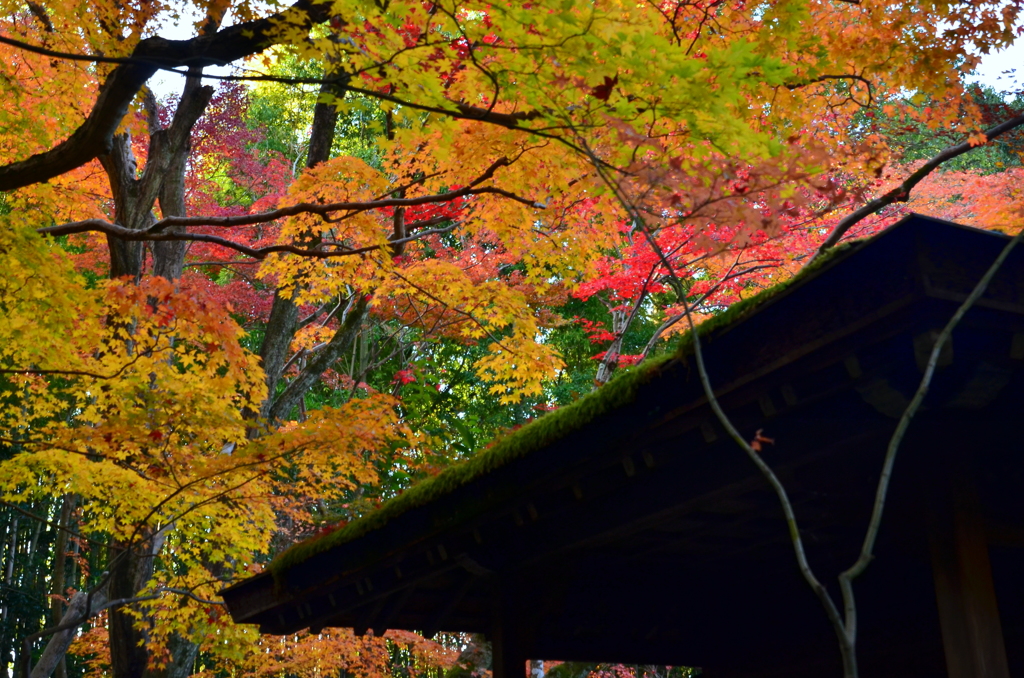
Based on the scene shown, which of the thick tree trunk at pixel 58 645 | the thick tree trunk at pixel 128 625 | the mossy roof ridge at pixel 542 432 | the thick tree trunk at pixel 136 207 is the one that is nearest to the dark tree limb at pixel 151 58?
the mossy roof ridge at pixel 542 432

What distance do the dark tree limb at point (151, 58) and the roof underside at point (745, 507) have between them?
11.3 feet

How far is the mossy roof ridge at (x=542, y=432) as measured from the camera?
10.6 feet

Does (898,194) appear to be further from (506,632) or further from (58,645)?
(58,645)

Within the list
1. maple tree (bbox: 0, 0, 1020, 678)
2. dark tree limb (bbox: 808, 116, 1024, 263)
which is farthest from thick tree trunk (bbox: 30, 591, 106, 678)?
dark tree limb (bbox: 808, 116, 1024, 263)

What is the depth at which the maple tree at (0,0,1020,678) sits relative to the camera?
164 inches

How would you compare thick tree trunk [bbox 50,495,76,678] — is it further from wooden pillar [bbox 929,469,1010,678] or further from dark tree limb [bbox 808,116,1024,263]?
wooden pillar [bbox 929,469,1010,678]

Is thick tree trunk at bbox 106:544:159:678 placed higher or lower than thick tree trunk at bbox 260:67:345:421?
lower

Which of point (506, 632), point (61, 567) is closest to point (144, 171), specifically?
point (506, 632)

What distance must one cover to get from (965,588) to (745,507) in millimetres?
1483

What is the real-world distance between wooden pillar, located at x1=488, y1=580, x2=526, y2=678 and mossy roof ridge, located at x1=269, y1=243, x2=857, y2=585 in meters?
1.07

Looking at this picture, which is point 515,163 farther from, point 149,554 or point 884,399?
point 149,554

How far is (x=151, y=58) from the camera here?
5.62 meters

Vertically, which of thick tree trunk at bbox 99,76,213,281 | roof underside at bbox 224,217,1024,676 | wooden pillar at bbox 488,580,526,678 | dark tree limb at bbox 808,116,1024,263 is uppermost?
thick tree trunk at bbox 99,76,213,281

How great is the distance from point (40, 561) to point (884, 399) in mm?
20235
